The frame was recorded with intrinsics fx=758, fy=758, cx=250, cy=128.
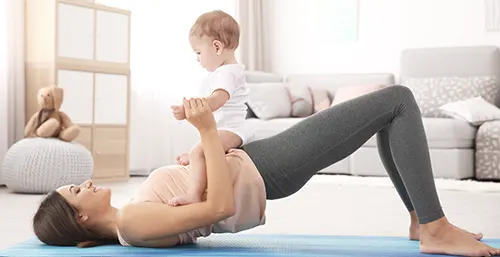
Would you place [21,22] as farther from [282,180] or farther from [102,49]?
[282,180]

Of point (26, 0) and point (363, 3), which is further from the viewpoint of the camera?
point (363, 3)

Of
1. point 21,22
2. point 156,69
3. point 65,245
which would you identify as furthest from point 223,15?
point 156,69

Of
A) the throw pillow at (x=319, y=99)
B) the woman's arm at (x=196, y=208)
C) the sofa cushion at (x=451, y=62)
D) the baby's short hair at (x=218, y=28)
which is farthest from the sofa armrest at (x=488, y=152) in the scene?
the woman's arm at (x=196, y=208)

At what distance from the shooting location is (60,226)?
1968 mm

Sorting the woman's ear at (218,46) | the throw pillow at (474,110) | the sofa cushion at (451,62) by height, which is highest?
the sofa cushion at (451,62)

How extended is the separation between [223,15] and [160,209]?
59 cm

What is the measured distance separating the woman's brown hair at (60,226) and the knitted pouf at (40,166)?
7.98ft

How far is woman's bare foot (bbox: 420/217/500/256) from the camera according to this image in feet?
6.28

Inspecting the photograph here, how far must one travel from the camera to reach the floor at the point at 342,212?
9.82 ft

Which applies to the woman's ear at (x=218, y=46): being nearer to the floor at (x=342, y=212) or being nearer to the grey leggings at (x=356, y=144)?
the grey leggings at (x=356, y=144)

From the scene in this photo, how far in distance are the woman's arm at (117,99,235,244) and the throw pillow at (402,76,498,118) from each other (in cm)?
445

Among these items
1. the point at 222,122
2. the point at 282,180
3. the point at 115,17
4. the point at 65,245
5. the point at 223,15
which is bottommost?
the point at 65,245

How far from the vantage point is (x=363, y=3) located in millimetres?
6922

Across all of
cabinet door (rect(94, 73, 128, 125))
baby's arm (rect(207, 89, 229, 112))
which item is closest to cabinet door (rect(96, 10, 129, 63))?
cabinet door (rect(94, 73, 128, 125))
